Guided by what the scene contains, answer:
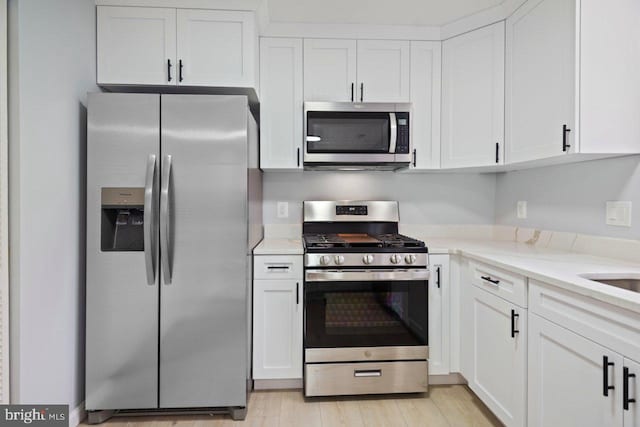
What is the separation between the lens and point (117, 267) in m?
1.88

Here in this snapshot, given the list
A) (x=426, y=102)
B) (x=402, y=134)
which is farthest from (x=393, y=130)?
(x=426, y=102)

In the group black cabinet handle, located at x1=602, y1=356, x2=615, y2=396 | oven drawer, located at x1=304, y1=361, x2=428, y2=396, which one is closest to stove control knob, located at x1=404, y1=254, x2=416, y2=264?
oven drawer, located at x1=304, y1=361, x2=428, y2=396

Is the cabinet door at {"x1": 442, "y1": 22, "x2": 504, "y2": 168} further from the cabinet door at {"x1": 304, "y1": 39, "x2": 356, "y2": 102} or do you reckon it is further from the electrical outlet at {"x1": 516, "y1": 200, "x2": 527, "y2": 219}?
the cabinet door at {"x1": 304, "y1": 39, "x2": 356, "y2": 102}

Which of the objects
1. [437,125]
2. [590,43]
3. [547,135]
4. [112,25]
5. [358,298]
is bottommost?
[358,298]

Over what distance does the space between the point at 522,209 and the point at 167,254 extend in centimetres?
229

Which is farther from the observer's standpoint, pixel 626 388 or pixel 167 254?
pixel 167 254

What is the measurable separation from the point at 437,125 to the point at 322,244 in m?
1.16

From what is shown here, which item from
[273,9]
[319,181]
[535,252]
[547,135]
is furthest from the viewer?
[319,181]

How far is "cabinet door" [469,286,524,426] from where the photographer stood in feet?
5.26

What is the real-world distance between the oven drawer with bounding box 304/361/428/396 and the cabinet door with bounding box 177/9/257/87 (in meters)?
1.74

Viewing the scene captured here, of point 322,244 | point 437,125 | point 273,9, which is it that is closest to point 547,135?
point 437,125

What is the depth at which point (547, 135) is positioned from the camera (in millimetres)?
1815

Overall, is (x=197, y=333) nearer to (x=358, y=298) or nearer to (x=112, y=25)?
(x=358, y=298)

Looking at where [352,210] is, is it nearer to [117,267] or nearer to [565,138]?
[565,138]
